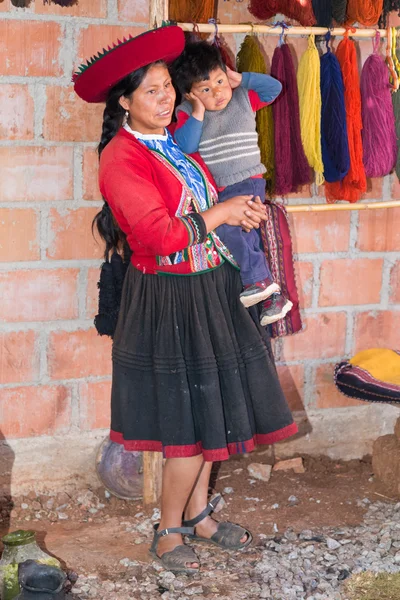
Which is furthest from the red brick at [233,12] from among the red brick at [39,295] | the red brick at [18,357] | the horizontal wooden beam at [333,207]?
the red brick at [18,357]

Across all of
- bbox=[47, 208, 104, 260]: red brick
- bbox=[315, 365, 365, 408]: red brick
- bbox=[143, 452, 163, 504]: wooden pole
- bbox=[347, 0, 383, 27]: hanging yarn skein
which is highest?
bbox=[347, 0, 383, 27]: hanging yarn skein

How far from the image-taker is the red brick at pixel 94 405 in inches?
117

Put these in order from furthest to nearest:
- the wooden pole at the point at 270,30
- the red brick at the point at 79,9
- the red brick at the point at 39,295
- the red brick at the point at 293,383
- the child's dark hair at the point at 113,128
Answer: the red brick at the point at 293,383 < the red brick at the point at 39,295 < the red brick at the point at 79,9 < the wooden pole at the point at 270,30 < the child's dark hair at the point at 113,128

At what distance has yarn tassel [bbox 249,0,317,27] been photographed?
2.70 m

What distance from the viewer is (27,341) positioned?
286 cm

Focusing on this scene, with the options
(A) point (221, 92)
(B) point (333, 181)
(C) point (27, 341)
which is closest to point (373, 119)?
(B) point (333, 181)

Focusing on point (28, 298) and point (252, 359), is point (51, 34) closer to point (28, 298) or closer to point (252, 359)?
point (28, 298)

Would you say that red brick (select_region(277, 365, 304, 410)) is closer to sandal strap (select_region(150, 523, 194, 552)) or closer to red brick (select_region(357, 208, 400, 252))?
red brick (select_region(357, 208, 400, 252))

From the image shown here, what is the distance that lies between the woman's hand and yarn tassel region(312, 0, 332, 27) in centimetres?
78

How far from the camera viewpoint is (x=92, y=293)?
290cm

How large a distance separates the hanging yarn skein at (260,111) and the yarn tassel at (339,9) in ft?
0.94

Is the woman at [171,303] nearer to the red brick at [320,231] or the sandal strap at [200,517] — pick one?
the sandal strap at [200,517]

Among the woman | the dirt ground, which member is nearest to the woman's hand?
the woman

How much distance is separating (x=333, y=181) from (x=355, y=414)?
105 cm
